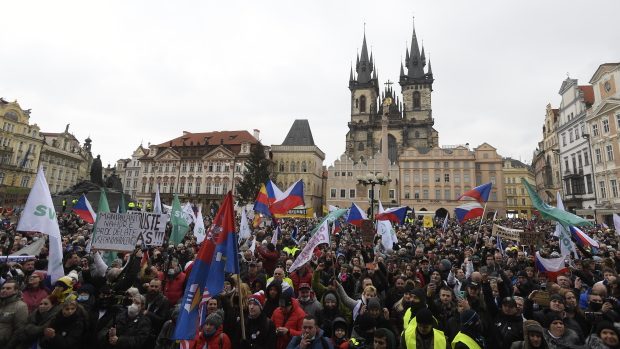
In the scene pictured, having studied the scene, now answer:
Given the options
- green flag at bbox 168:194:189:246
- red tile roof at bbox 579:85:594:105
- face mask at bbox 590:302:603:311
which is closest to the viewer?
face mask at bbox 590:302:603:311

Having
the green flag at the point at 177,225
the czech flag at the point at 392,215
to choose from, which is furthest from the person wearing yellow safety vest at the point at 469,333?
the czech flag at the point at 392,215

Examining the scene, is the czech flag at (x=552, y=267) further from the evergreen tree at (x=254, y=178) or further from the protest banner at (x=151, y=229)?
the evergreen tree at (x=254, y=178)

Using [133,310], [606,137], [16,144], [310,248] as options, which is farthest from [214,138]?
[133,310]

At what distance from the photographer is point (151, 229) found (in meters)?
7.98

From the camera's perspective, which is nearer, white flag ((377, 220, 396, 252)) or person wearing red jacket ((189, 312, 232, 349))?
person wearing red jacket ((189, 312, 232, 349))

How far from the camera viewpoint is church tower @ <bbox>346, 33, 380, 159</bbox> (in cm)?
7062

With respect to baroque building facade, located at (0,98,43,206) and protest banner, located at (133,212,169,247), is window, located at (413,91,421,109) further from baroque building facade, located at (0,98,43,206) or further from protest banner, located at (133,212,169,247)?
protest banner, located at (133,212,169,247)

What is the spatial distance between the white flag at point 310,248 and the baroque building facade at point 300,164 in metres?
A: 51.1

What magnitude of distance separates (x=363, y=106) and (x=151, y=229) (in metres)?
71.1

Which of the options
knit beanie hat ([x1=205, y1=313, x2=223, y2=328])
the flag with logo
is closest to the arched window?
the flag with logo

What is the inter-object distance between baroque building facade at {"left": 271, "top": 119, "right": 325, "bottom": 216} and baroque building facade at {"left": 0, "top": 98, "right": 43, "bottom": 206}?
37126 millimetres

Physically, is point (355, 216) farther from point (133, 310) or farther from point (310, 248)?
point (133, 310)

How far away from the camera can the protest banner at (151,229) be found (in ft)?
25.8

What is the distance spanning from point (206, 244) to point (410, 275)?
4069mm
